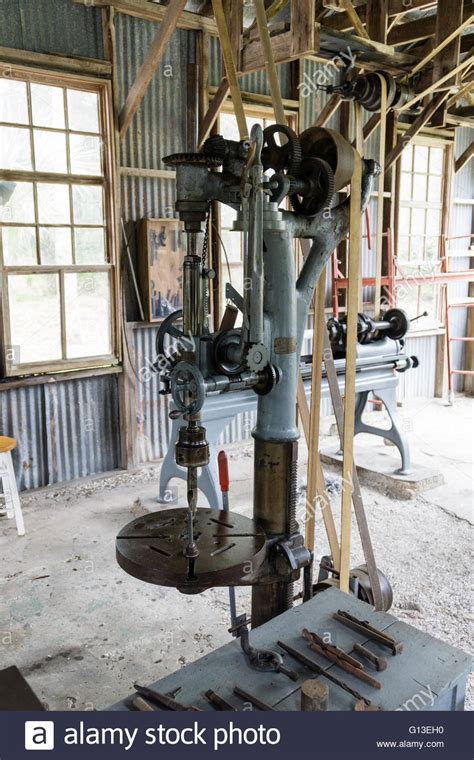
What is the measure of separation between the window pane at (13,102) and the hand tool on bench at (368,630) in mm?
3575

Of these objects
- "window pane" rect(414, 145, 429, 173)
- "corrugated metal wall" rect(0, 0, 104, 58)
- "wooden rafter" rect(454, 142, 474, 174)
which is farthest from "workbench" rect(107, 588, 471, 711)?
"wooden rafter" rect(454, 142, 474, 174)

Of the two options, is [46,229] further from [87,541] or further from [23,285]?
[87,541]

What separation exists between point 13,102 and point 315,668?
3.77m

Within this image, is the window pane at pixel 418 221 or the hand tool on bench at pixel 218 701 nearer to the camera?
the hand tool on bench at pixel 218 701

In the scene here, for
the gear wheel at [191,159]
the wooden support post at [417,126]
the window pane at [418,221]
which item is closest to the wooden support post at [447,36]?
the wooden support post at [417,126]

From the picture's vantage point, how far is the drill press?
152cm

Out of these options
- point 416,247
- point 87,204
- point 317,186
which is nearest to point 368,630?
point 317,186

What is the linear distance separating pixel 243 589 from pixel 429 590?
0.93 metres

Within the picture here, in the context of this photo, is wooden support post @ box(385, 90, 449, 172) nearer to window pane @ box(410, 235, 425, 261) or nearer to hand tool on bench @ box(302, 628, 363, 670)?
window pane @ box(410, 235, 425, 261)

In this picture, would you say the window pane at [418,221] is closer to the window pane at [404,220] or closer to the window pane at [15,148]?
the window pane at [404,220]

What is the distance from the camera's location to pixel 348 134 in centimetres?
614

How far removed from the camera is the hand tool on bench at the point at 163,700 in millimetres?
1446

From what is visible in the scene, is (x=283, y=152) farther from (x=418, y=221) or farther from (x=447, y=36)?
(x=418, y=221)

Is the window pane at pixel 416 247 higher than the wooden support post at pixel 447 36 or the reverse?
the reverse
